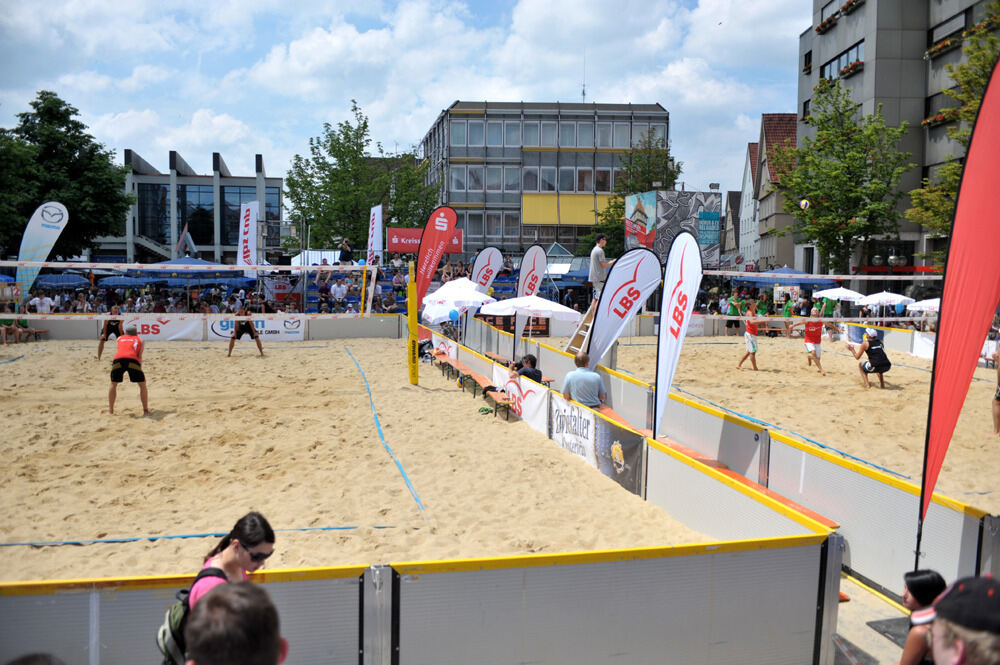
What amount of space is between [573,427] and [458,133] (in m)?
36.8

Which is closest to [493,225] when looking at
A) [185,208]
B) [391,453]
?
[185,208]

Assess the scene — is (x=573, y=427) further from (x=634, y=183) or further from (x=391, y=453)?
(x=634, y=183)

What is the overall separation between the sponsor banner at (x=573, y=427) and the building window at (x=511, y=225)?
3525 cm

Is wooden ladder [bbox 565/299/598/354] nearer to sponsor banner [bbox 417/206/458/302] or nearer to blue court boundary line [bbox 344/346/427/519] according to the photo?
sponsor banner [bbox 417/206/458/302]

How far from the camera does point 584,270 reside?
29062 mm

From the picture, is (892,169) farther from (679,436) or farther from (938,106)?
(679,436)

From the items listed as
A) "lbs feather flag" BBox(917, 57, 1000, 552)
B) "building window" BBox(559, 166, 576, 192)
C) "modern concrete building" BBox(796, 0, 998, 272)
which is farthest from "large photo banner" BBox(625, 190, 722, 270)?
"lbs feather flag" BBox(917, 57, 1000, 552)

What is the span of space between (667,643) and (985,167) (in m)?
3.20

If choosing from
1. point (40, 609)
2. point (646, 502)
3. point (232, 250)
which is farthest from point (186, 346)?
point (232, 250)

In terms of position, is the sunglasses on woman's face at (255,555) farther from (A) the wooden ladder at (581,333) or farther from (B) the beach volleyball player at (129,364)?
(A) the wooden ladder at (581,333)

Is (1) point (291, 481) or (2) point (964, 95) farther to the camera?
(2) point (964, 95)

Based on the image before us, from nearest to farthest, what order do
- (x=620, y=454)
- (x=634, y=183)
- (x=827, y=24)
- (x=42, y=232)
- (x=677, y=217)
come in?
(x=620, y=454) < (x=42, y=232) < (x=677, y=217) < (x=827, y=24) < (x=634, y=183)

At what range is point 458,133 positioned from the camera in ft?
141

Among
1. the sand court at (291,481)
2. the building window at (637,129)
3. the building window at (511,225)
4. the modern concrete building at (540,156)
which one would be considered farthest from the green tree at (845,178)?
the sand court at (291,481)
